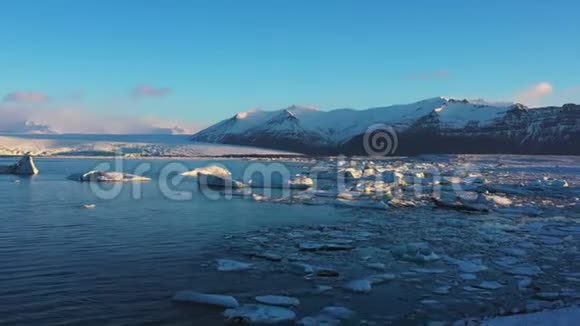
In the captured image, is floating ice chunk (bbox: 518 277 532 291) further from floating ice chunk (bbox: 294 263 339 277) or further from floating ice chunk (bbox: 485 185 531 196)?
floating ice chunk (bbox: 485 185 531 196)

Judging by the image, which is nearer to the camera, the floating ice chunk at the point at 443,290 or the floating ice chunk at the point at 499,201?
the floating ice chunk at the point at 443,290

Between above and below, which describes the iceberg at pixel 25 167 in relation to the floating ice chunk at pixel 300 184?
above

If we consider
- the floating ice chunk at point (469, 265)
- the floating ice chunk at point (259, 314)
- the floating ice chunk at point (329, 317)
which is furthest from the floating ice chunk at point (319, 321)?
the floating ice chunk at point (469, 265)

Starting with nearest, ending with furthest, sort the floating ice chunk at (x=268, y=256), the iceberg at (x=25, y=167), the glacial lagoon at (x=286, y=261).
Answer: the glacial lagoon at (x=286, y=261)
the floating ice chunk at (x=268, y=256)
the iceberg at (x=25, y=167)

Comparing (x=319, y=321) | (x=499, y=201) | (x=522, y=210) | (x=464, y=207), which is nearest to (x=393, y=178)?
(x=499, y=201)

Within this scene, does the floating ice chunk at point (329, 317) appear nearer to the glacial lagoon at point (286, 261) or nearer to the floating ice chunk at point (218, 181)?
the glacial lagoon at point (286, 261)

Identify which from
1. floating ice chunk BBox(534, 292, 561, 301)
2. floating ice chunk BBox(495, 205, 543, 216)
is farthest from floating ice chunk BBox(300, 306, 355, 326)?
floating ice chunk BBox(495, 205, 543, 216)

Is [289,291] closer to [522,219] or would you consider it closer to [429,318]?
[429,318]
